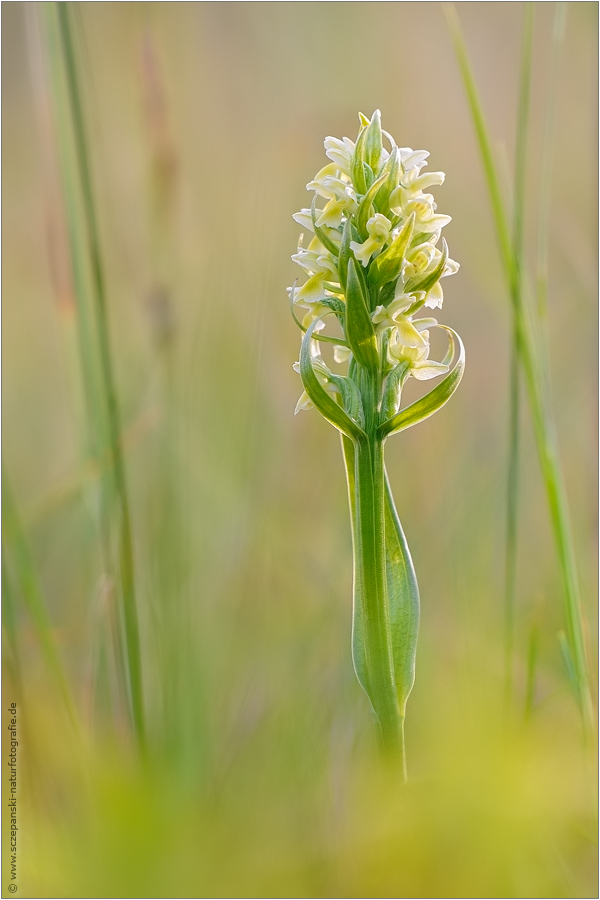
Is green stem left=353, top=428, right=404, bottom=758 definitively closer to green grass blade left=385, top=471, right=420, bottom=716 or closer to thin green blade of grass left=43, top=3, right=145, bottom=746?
green grass blade left=385, top=471, right=420, bottom=716

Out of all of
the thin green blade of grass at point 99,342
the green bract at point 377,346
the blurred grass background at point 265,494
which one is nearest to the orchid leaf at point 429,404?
the green bract at point 377,346

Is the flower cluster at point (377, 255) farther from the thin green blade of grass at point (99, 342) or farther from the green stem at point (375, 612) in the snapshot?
the thin green blade of grass at point (99, 342)

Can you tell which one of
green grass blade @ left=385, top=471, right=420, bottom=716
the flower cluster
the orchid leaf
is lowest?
A: green grass blade @ left=385, top=471, right=420, bottom=716

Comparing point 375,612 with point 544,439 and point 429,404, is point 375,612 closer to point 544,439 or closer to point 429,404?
point 429,404

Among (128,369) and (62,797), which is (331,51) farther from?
(62,797)

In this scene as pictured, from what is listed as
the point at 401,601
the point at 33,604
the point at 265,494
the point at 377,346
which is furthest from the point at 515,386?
the point at 33,604

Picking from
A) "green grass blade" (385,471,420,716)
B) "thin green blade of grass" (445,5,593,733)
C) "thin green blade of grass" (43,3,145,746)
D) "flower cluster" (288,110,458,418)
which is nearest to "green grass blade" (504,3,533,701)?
"thin green blade of grass" (445,5,593,733)

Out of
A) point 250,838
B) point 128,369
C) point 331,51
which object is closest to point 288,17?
point 331,51
